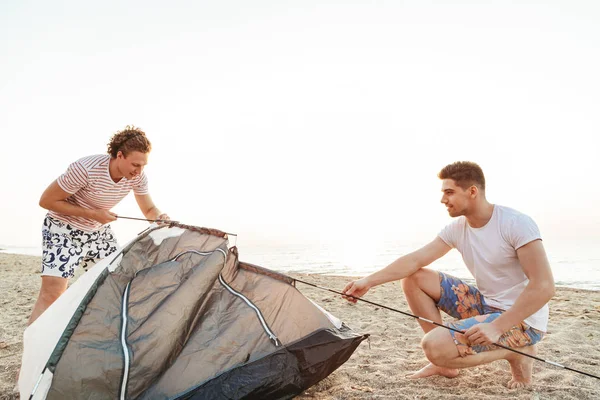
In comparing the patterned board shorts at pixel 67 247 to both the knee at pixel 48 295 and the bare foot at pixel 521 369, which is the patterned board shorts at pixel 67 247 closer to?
the knee at pixel 48 295

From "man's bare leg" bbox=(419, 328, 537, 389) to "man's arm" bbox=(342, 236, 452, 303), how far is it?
48 cm

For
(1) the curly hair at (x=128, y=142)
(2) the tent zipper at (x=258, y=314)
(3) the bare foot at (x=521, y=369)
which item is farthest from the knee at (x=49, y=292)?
(3) the bare foot at (x=521, y=369)

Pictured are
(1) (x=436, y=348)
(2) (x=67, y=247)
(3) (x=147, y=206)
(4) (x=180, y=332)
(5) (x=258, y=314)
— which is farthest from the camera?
(3) (x=147, y=206)

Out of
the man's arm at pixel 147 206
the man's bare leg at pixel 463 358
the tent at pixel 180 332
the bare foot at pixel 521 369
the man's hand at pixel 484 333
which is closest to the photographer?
the tent at pixel 180 332

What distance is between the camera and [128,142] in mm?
2988

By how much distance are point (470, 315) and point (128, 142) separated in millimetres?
2587

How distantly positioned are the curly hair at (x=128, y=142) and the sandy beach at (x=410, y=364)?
5.28 ft

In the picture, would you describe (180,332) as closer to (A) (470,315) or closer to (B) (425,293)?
(B) (425,293)

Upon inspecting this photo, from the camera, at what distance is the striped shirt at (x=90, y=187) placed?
2918 mm

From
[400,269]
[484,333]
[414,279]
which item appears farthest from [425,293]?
[484,333]

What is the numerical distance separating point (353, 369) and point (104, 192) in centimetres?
214

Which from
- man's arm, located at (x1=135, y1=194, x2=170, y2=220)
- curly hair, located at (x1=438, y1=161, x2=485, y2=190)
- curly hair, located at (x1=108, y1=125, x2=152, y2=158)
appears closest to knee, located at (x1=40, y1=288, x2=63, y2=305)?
man's arm, located at (x1=135, y1=194, x2=170, y2=220)

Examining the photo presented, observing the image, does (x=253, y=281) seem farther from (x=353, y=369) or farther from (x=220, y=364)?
(x=353, y=369)

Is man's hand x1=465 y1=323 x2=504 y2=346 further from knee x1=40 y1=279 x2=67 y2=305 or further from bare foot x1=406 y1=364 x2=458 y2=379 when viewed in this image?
knee x1=40 y1=279 x2=67 y2=305
